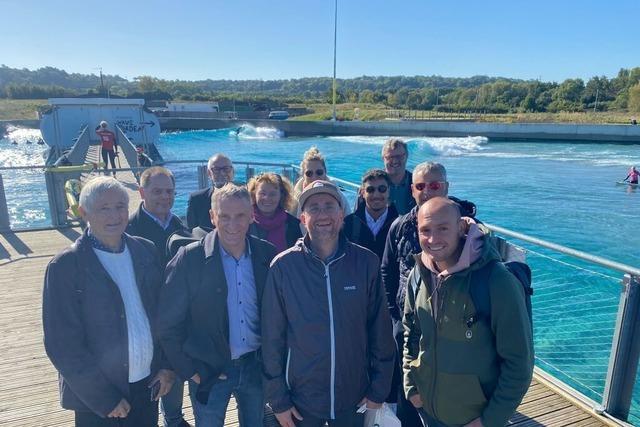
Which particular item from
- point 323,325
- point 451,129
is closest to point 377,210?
point 323,325

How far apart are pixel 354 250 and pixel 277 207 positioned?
46.1 inches

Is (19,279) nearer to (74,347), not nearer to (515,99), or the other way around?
(74,347)

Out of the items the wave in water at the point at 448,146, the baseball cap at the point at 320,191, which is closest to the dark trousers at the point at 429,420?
the baseball cap at the point at 320,191

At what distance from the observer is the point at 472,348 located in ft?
6.07

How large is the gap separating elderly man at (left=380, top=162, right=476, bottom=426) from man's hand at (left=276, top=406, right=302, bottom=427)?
756 millimetres

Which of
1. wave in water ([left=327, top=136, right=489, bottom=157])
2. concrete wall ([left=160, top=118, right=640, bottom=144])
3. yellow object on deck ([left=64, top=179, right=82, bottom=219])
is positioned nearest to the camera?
yellow object on deck ([left=64, top=179, right=82, bottom=219])

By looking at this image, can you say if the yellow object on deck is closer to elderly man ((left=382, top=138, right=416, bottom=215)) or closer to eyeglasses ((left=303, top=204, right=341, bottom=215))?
elderly man ((left=382, top=138, right=416, bottom=215))

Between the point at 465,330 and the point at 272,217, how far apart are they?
1.67 m

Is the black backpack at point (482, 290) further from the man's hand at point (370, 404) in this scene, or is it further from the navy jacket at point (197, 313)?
the navy jacket at point (197, 313)

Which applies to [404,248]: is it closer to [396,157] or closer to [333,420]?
[333,420]

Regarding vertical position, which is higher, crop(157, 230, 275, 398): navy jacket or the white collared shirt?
the white collared shirt

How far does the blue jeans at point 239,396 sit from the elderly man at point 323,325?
0.24m

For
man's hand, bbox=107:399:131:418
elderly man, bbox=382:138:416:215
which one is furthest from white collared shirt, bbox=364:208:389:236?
man's hand, bbox=107:399:131:418

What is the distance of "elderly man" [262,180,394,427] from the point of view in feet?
6.81
